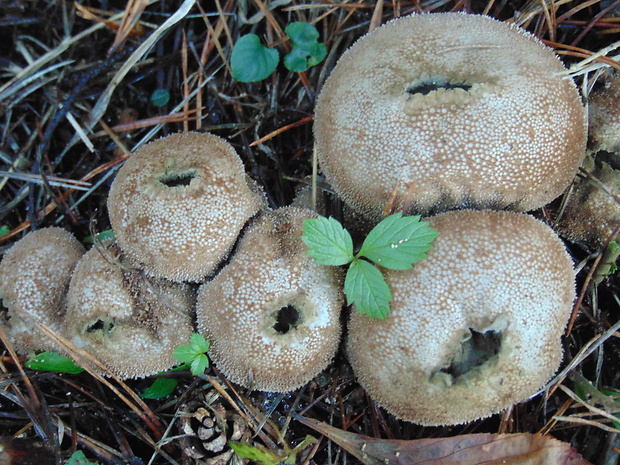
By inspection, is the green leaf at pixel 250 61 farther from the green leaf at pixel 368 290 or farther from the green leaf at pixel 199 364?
the green leaf at pixel 199 364

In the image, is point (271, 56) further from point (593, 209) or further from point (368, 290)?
point (593, 209)

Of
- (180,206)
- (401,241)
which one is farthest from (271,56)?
(401,241)

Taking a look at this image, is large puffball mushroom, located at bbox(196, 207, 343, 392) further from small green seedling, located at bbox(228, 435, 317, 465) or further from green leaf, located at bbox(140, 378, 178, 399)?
green leaf, located at bbox(140, 378, 178, 399)

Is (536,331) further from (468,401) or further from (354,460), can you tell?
(354,460)

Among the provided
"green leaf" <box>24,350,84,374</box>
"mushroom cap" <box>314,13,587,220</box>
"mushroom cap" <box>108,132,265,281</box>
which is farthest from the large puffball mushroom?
"green leaf" <box>24,350,84,374</box>

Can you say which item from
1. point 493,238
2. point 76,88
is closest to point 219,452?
point 493,238

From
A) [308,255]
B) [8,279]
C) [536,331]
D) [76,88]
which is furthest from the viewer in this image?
[76,88]

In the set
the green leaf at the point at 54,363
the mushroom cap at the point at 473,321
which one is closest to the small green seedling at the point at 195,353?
the green leaf at the point at 54,363
